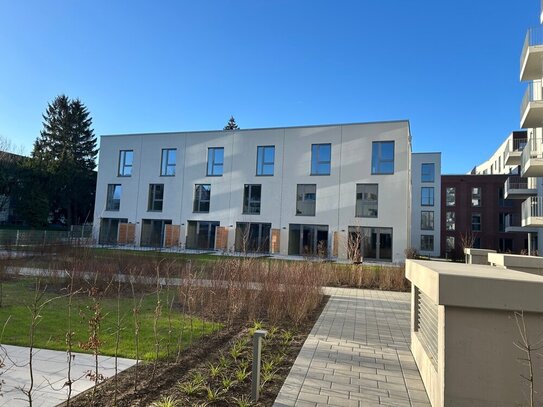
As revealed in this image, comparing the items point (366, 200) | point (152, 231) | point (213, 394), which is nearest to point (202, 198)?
point (152, 231)

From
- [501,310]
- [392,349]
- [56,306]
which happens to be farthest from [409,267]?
[56,306]

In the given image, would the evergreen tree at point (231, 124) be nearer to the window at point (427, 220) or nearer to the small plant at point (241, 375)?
the window at point (427, 220)

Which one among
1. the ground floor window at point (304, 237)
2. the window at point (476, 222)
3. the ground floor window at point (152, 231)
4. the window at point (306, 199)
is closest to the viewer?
the ground floor window at point (304, 237)

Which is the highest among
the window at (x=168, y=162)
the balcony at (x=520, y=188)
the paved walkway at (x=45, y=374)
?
the window at (x=168, y=162)

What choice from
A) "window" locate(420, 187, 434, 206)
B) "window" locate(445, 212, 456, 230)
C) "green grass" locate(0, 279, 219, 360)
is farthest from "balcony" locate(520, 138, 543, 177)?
"window" locate(445, 212, 456, 230)

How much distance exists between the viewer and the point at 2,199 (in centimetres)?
4084

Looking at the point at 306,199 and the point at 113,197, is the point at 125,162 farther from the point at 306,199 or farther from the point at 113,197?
the point at 306,199

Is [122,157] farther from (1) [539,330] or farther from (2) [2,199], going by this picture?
(1) [539,330]

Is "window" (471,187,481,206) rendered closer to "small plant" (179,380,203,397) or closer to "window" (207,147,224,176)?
"window" (207,147,224,176)

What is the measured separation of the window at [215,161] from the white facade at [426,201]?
2603cm

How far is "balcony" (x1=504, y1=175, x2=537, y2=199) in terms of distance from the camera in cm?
3145

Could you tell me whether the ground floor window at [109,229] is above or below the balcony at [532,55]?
below

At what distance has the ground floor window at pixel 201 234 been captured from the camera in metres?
33.3

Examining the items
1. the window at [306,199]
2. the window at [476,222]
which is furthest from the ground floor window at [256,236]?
the window at [476,222]
